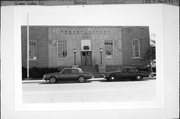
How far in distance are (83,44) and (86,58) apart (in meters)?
1.27

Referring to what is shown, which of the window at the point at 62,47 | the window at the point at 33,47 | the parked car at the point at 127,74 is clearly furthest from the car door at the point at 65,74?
the window at the point at 33,47

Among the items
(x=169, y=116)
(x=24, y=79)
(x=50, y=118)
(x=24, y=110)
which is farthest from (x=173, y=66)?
(x=24, y=79)

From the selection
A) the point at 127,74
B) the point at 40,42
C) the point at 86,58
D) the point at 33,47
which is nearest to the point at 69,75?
the point at 86,58

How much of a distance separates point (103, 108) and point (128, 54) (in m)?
9.27

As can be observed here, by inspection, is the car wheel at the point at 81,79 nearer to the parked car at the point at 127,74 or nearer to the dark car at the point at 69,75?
the dark car at the point at 69,75

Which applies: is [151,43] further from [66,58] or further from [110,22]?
[110,22]

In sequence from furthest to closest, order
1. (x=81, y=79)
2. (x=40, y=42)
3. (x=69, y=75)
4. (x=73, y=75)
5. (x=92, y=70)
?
→ (x=40, y=42) < (x=92, y=70) < (x=73, y=75) < (x=81, y=79) < (x=69, y=75)

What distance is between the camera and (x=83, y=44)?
1800 cm

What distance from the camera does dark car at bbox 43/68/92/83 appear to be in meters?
14.7

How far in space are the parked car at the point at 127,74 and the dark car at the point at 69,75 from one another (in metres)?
1.14

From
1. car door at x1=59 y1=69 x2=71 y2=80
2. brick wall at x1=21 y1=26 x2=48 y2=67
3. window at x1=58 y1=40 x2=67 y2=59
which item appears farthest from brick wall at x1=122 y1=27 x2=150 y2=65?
brick wall at x1=21 y1=26 x2=48 y2=67

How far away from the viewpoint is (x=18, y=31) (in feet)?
18.8

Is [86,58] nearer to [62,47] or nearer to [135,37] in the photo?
[62,47]

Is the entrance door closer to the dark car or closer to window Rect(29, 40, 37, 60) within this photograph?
the dark car
